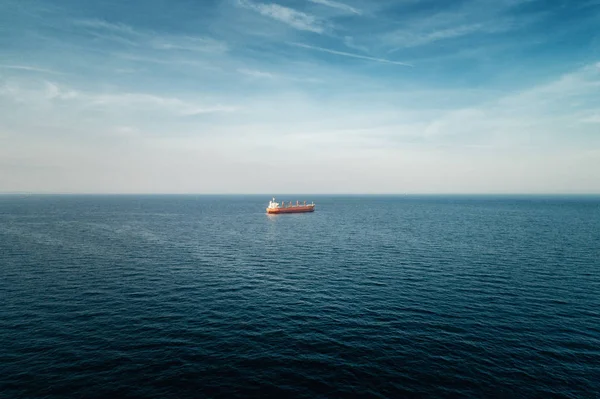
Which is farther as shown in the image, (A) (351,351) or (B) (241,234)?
(B) (241,234)

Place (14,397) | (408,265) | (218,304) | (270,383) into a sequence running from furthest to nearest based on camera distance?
(408,265), (218,304), (270,383), (14,397)

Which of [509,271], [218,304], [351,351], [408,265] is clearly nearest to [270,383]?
[351,351]

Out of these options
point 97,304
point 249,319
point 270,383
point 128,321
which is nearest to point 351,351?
point 270,383

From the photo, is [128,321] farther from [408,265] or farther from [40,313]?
[408,265]

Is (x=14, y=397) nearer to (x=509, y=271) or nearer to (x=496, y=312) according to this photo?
(x=496, y=312)

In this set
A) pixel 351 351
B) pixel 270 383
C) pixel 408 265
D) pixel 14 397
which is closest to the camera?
pixel 14 397

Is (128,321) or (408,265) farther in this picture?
(408,265)
